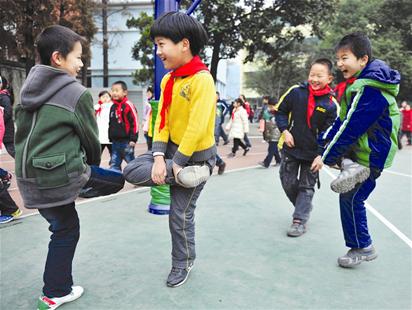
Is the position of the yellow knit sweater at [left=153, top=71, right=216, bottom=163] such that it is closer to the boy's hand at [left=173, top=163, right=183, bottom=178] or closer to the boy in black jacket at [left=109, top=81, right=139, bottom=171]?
the boy's hand at [left=173, top=163, right=183, bottom=178]

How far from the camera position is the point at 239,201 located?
16.8ft

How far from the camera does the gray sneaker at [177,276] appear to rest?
2738mm

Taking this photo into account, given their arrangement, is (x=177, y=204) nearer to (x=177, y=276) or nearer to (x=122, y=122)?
(x=177, y=276)

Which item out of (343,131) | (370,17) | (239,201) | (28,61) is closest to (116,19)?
(28,61)

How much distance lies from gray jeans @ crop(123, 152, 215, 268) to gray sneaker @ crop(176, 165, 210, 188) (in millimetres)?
97

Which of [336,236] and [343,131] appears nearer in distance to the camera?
[343,131]

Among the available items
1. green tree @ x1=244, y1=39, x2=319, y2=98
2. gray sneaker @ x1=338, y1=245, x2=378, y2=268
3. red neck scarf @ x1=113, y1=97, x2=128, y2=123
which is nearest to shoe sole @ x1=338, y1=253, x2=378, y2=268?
gray sneaker @ x1=338, y1=245, x2=378, y2=268

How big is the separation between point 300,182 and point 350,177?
113 cm

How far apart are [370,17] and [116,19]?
1951 cm

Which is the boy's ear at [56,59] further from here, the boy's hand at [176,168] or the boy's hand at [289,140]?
the boy's hand at [289,140]

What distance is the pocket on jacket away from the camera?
7.15 feet

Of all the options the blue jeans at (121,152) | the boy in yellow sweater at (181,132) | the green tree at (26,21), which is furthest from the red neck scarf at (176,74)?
the green tree at (26,21)

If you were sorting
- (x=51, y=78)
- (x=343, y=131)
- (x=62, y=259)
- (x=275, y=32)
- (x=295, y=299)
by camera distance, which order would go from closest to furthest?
(x=51, y=78) < (x=62, y=259) < (x=295, y=299) < (x=343, y=131) < (x=275, y=32)

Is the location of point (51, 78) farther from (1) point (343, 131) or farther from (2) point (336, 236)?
(2) point (336, 236)
